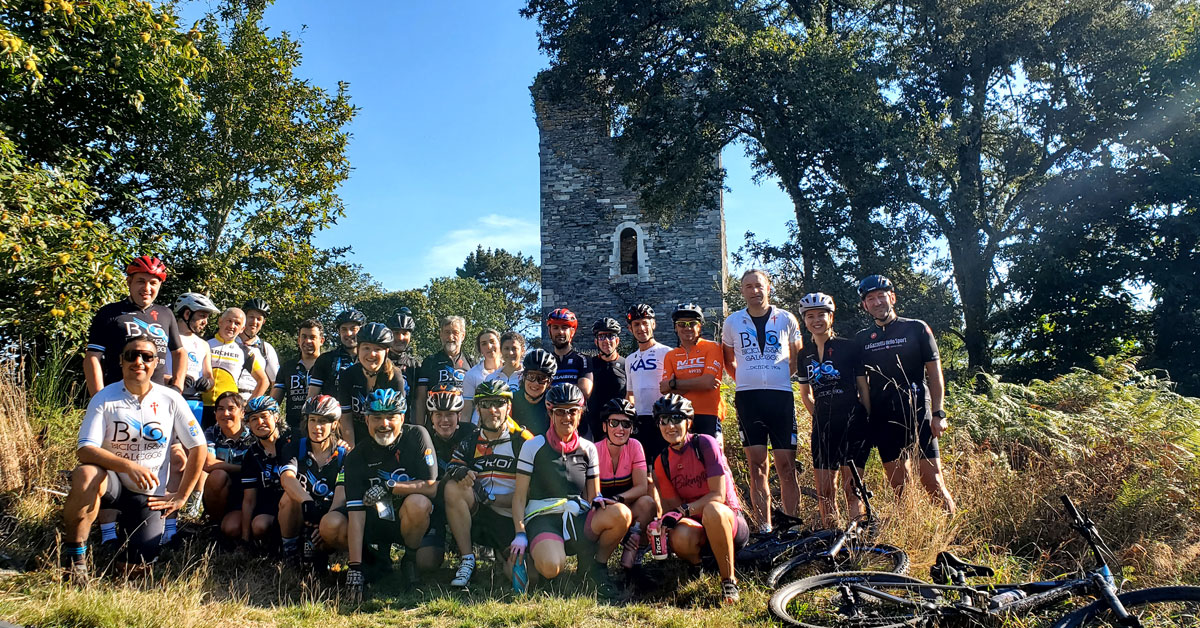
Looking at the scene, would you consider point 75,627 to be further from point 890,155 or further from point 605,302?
point 605,302

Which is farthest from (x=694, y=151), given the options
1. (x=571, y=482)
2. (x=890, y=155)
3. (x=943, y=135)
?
(x=571, y=482)

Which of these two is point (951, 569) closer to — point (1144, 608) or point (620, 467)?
point (1144, 608)

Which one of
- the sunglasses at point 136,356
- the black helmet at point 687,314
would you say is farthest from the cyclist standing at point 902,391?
the sunglasses at point 136,356

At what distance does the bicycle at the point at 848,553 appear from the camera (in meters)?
4.10

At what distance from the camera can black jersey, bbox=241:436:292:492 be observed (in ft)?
15.5

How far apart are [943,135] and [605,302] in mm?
9259

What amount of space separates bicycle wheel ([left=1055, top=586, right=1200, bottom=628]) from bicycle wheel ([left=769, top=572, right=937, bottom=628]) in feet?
2.02

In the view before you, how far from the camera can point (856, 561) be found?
4195 millimetres

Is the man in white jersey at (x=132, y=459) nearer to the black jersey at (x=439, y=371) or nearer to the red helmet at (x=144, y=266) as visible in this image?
the red helmet at (x=144, y=266)

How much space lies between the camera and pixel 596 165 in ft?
63.9

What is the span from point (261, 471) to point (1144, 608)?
16.5ft

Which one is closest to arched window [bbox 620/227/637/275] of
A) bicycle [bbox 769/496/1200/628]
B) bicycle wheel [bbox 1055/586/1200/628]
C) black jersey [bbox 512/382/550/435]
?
black jersey [bbox 512/382/550/435]

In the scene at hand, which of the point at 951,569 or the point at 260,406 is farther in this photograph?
the point at 260,406

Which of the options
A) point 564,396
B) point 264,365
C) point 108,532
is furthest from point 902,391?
point 264,365
